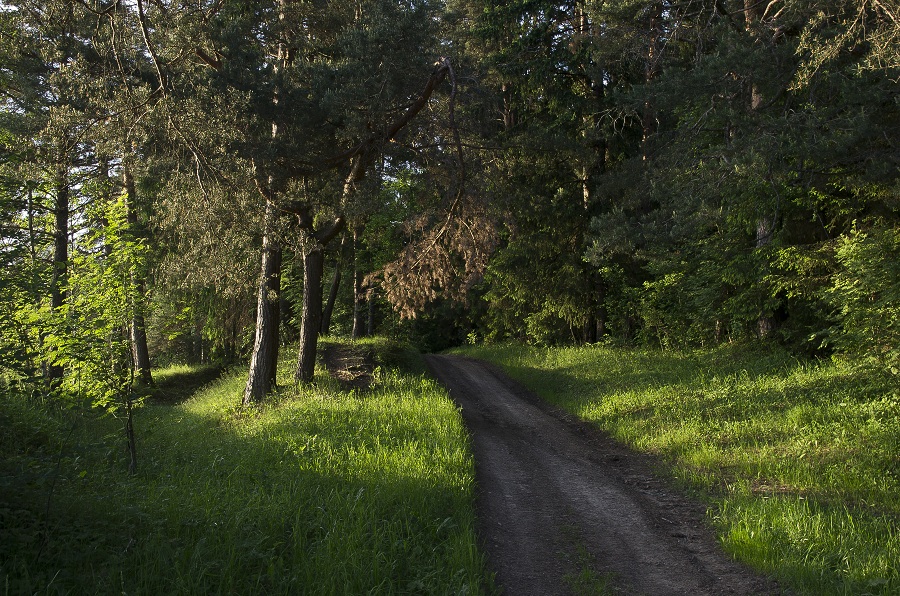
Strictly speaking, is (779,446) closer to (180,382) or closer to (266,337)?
(266,337)

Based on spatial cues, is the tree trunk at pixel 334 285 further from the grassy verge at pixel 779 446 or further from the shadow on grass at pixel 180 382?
the grassy verge at pixel 779 446

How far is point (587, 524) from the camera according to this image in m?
7.32

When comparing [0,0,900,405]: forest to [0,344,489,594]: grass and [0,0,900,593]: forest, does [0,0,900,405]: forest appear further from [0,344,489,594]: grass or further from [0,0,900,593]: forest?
[0,344,489,594]: grass

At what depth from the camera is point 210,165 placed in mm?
9875

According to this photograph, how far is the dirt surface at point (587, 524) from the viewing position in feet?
19.0

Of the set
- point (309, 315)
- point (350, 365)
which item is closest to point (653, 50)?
point (309, 315)

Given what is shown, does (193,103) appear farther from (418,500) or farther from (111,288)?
(418,500)

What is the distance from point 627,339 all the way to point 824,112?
13.2m

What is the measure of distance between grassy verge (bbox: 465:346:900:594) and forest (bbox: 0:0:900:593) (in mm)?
1017

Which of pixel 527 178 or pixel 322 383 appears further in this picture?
pixel 527 178

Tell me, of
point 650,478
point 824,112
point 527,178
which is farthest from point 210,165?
point 527,178

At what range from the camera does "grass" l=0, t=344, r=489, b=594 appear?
430cm

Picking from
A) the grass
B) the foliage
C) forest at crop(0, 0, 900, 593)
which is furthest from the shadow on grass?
the foliage

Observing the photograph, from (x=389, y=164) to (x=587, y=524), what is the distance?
1013 centimetres
